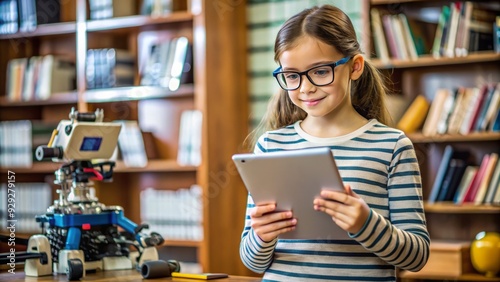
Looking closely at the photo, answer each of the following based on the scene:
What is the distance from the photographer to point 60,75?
14.7ft

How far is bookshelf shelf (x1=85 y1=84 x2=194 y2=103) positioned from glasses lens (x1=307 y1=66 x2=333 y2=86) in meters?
2.64

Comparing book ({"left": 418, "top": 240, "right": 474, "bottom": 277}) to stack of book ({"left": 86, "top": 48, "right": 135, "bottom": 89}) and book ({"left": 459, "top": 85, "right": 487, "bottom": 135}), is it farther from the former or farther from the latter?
stack of book ({"left": 86, "top": 48, "right": 135, "bottom": 89})

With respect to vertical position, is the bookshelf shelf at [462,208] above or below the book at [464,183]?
below

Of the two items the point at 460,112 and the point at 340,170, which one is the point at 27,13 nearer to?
the point at 460,112

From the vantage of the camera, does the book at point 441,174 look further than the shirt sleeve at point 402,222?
Yes

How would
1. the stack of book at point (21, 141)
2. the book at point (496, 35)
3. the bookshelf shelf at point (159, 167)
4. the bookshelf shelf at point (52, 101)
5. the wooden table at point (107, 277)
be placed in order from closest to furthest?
the wooden table at point (107, 277)
the book at point (496, 35)
the bookshelf shelf at point (159, 167)
the bookshelf shelf at point (52, 101)
the stack of book at point (21, 141)

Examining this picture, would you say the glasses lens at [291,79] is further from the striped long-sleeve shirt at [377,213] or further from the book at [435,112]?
the book at [435,112]

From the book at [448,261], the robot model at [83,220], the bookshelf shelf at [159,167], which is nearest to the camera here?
the robot model at [83,220]

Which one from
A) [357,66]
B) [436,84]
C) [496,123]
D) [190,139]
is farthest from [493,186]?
[357,66]

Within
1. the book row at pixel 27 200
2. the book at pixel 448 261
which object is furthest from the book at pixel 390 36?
the book row at pixel 27 200

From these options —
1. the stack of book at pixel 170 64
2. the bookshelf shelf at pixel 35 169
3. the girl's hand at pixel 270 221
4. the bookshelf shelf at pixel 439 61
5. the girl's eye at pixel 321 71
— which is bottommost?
the girl's hand at pixel 270 221

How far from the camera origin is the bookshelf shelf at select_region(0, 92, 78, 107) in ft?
14.1

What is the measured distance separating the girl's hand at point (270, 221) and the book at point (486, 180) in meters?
2.22

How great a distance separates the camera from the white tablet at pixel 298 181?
4.10ft
